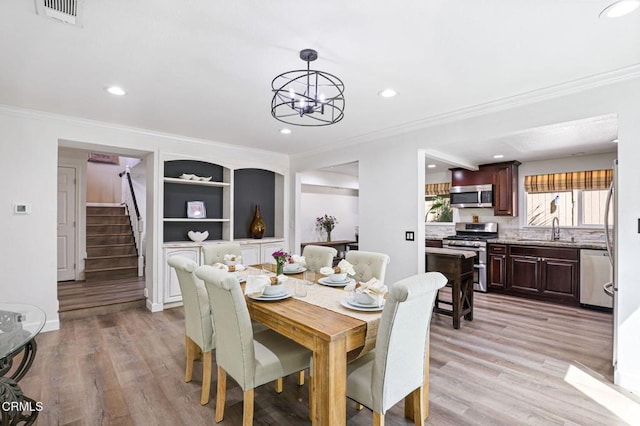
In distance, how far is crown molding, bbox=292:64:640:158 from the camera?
2.47 meters

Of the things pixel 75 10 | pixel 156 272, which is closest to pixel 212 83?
pixel 75 10

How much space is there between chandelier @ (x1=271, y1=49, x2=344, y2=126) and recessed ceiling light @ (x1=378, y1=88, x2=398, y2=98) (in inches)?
14.9

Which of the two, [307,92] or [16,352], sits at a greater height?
[307,92]

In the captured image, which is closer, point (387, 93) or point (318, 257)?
point (387, 93)

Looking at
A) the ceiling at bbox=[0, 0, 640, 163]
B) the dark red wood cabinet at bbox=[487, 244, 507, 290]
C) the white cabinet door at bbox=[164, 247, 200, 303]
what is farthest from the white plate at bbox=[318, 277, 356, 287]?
the dark red wood cabinet at bbox=[487, 244, 507, 290]

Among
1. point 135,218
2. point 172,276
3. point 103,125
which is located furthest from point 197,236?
point 135,218

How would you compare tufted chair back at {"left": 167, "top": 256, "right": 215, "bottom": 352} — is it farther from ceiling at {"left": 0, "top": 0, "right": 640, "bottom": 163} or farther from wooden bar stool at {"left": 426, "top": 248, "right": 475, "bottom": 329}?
wooden bar stool at {"left": 426, "top": 248, "right": 475, "bottom": 329}

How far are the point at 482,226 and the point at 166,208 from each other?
18.0ft

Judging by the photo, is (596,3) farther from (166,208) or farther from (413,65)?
(166,208)

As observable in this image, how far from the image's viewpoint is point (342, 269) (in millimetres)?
2518

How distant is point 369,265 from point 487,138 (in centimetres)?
179

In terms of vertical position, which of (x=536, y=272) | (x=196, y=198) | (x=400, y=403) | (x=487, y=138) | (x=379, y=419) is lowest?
(x=400, y=403)

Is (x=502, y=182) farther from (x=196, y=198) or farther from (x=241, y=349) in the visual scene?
(x=241, y=349)

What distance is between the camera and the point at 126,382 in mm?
2510
